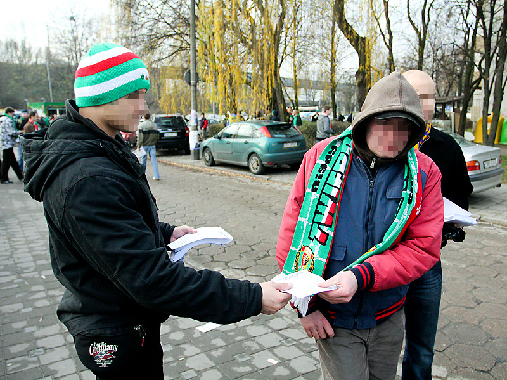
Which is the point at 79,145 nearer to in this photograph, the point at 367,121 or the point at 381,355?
the point at 367,121

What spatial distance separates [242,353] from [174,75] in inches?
840

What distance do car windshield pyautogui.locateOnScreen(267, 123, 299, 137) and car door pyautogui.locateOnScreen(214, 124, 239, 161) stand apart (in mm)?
1582

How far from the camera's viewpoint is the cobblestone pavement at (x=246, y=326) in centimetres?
292

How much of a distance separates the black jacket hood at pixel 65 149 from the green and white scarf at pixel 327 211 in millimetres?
788

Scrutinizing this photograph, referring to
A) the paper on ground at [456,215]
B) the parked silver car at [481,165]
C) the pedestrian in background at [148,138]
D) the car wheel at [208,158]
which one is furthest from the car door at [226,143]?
the paper on ground at [456,215]

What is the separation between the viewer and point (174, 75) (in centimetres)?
2244

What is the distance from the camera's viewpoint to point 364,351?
1.79 meters

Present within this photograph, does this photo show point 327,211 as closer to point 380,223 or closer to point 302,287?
point 380,223

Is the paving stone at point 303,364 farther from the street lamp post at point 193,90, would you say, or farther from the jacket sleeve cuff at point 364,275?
the street lamp post at point 193,90

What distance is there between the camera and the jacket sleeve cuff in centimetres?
163

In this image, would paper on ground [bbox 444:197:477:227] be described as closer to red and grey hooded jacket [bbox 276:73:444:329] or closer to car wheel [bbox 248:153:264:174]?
red and grey hooded jacket [bbox 276:73:444:329]

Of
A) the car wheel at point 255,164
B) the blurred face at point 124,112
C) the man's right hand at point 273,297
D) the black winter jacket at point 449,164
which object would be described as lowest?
the car wheel at point 255,164

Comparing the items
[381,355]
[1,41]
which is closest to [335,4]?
[381,355]

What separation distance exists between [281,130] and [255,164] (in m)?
1.35
